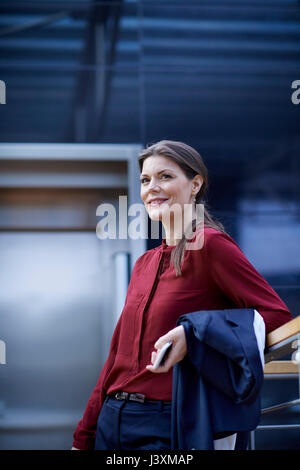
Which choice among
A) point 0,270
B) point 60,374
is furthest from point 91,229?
point 60,374

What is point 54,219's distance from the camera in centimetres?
368

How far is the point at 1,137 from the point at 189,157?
6.83 ft

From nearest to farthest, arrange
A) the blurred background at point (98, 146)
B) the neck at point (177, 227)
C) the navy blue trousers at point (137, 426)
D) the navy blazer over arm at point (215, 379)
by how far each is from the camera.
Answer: the navy blazer over arm at point (215, 379), the navy blue trousers at point (137, 426), the neck at point (177, 227), the blurred background at point (98, 146)

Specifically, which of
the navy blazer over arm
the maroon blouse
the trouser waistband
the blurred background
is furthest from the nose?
A: the blurred background

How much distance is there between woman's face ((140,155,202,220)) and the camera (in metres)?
1.65

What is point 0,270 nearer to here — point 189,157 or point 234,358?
point 189,157

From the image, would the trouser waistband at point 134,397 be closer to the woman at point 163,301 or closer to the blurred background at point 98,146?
the woman at point 163,301

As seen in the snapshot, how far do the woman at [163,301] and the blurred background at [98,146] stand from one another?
69.4 inches

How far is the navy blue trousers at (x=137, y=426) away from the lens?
57.4 inches

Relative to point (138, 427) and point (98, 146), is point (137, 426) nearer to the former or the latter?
point (138, 427)

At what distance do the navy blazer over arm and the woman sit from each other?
0.05m

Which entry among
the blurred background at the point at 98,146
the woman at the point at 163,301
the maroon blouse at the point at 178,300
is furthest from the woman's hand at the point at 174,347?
the blurred background at the point at 98,146

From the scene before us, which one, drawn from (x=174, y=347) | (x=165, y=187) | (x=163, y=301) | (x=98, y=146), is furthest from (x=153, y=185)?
(x=98, y=146)

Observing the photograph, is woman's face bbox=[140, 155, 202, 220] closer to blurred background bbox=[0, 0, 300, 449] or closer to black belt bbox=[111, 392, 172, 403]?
black belt bbox=[111, 392, 172, 403]
